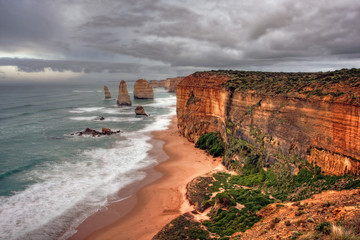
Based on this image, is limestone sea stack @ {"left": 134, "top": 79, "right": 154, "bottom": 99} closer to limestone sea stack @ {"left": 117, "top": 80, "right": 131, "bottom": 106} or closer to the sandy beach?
limestone sea stack @ {"left": 117, "top": 80, "right": 131, "bottom": 106}

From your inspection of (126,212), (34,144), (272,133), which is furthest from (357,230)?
(34,144)

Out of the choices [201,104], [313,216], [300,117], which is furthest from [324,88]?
[201,104]

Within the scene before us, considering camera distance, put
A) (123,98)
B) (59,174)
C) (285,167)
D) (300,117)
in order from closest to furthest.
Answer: (300,117)
(285,167)
(59,174)
(123,98)

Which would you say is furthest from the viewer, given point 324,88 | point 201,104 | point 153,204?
point 201,104

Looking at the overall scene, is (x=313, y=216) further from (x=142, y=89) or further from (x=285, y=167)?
(x=142, y=89)

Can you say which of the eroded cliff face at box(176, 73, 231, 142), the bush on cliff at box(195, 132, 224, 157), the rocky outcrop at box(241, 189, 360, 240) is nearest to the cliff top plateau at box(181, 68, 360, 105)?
the eroded cliff face at box(176, 73, 231, 142)

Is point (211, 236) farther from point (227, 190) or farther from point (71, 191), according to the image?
point (71, 191)
